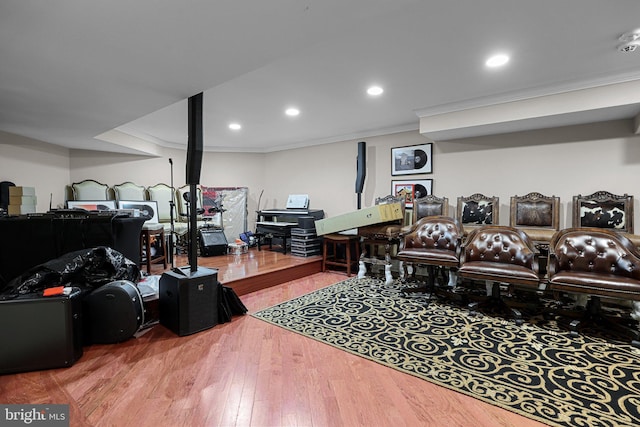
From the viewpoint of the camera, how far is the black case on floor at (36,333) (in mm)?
1977

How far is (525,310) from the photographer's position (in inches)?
129

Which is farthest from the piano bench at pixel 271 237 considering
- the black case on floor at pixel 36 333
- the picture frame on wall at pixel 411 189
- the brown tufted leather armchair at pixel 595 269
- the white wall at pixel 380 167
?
the brown tufted leather armchair at pixel 595 269

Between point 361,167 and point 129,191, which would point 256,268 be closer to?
point 361,167

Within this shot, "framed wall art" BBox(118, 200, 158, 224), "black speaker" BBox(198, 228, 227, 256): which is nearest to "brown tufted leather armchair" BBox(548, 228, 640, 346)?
"black speaker" BBox(198, 228, 227, 256)

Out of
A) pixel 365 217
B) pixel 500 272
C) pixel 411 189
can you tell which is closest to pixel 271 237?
pixel 365 217

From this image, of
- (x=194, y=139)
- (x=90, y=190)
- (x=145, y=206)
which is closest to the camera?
(x=194, y=139)

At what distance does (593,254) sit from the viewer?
2.96 m

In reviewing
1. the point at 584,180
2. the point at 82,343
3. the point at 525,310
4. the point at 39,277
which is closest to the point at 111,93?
the point at 39,277

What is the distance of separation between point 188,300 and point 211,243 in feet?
9.82

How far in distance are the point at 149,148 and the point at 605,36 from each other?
6.55 meters

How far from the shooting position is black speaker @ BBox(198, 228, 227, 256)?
17.8 feet

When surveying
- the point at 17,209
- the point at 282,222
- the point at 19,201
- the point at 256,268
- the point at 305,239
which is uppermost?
the point at 19,201

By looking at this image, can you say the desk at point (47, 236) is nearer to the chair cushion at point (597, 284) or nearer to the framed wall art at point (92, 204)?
the framed wall art at point (92, 204)

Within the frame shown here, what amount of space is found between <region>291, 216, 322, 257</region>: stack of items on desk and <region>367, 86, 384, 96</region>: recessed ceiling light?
251cm
